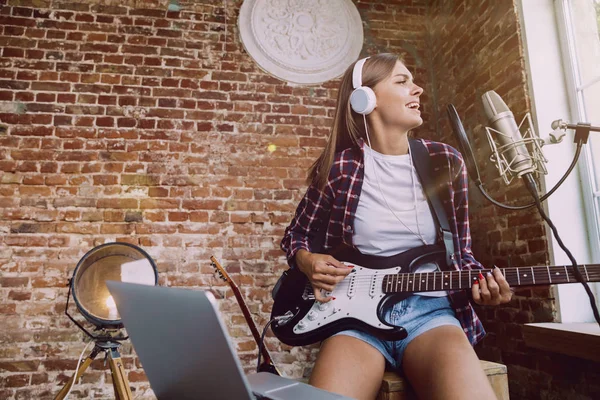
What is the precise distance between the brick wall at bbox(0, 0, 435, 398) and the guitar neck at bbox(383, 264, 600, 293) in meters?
1.37

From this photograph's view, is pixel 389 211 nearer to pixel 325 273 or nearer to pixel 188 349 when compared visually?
pixel 325 273

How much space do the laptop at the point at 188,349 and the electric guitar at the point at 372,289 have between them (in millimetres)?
516

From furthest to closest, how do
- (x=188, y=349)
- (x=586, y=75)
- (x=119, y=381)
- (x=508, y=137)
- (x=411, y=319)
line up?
(x=586, y=75)
(x=119, y=381)
(x=411, y=319)
(x=508, y=137)
(x=188, y=349)

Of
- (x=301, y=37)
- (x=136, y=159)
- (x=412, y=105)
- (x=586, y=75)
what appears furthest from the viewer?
(x=301, y=37)

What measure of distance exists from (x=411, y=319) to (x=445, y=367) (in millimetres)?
233

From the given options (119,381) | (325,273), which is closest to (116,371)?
(119,381)

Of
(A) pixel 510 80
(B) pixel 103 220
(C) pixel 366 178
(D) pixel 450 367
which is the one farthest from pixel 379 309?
(B) pixel 103 220

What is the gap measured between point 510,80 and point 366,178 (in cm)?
115

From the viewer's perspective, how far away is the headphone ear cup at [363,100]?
4.99ft

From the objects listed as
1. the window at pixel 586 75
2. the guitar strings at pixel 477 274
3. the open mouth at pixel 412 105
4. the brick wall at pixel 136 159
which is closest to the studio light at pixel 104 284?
the brick wall at pixel 136 159

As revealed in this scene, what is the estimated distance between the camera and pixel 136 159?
2598mm

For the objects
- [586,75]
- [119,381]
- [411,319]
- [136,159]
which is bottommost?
[119,381]

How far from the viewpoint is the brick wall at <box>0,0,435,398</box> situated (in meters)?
2.38

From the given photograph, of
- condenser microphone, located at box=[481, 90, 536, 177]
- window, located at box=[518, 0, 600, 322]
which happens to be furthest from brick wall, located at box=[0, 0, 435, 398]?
condenser microphone, located at box=[481, 90, 536, 177]
